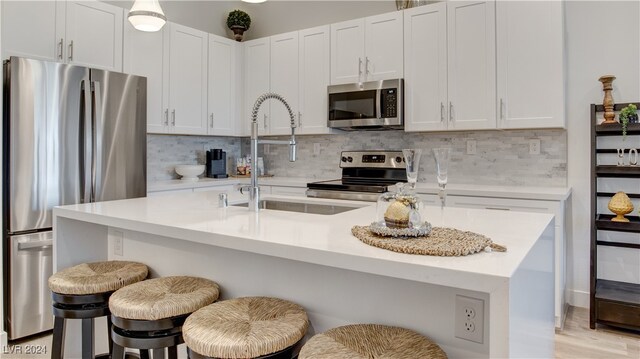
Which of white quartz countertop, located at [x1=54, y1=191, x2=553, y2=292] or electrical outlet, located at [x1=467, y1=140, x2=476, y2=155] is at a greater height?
electrical outlet, located at [x1=467, y1=140, x2=476, y2=155]

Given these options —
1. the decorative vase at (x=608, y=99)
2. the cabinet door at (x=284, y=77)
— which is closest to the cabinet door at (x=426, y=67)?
the decorative vase at (x=608, y=99)

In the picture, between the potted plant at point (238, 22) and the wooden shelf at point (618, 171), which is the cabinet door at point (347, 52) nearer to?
the potted plant at point (238, 22)

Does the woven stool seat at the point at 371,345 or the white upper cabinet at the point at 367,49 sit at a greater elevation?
the white upper cabinet at the point at 367,49

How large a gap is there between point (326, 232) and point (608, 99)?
8.58ft

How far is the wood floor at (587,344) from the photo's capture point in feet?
7.95

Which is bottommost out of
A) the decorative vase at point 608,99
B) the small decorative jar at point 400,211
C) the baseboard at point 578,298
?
the baseboard at point 578,298

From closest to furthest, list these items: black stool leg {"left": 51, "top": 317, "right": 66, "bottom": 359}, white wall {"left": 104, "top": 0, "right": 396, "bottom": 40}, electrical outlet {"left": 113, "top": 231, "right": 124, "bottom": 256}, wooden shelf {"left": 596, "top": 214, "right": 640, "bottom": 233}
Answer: black stool leg {"left": 51, "top": 317, "right": 66, "bottom": 359} < electrical outlet {"left": 113, "top": 231, "right": 124, "bottom": 256} < wooden shelf {"left": 596, "top": 214, "right": 640, "bottom": 233} < white wall {"left": 104, "top": 0, "right": 396, "bottom": 40}

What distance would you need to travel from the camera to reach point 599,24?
310 centimetres

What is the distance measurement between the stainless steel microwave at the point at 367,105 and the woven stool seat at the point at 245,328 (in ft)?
8.11

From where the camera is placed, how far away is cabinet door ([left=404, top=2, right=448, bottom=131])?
3.37 meters

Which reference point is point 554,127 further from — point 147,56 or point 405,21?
point 147,56

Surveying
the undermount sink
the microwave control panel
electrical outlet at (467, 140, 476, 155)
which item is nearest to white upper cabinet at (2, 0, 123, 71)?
the undermount sink

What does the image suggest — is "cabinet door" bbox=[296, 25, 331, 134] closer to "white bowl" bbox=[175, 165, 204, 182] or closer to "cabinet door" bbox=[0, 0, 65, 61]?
"white bowl" bbox=[175, 165, 204, 182]

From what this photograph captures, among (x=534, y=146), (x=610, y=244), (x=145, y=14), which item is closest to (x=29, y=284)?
(x=145, y=14)
